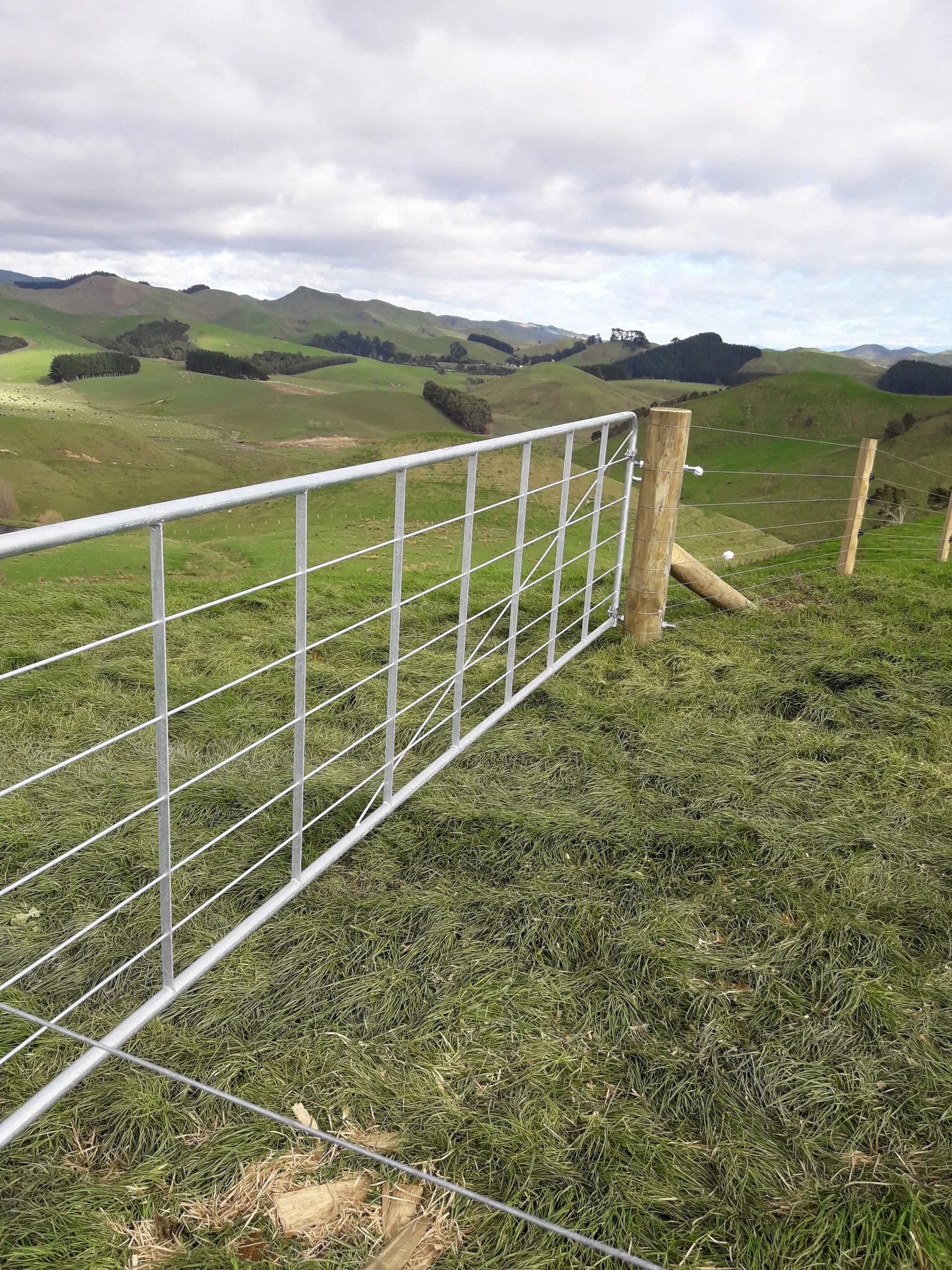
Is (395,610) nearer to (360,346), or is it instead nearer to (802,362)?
(802,362)

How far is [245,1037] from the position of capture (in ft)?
6.72

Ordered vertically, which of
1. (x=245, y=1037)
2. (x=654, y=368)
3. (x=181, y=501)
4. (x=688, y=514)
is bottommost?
(x=688, y=514)

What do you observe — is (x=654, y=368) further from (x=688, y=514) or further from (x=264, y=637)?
(x=264, y=637)

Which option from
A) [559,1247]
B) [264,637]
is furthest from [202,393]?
[559,1247]

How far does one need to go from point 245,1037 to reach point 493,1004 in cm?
64

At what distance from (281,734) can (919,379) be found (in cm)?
9825

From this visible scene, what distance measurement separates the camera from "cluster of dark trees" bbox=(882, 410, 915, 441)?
6944cm

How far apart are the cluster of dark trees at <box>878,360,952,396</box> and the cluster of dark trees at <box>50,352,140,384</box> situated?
2873 inches

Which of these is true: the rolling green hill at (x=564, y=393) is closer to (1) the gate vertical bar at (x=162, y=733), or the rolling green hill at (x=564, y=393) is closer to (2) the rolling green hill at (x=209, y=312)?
(2) the rolling green hill at (x=209, y=312)

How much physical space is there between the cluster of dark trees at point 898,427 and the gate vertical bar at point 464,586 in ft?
248

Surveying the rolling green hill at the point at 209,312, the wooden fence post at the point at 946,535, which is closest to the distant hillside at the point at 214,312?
the rolling green hill at the point at 209,312

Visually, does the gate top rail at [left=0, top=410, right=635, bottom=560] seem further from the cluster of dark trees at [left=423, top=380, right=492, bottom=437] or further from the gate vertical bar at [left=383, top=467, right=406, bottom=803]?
the cluster of dark trees at [left=423, top=380, right=492, bottom=437]

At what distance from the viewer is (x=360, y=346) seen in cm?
13775

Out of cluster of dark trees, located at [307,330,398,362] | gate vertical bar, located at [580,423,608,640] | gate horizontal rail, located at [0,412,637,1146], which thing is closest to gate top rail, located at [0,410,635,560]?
gate horizontal rail, located at [0,412,637,1146]
